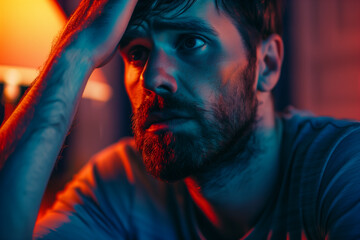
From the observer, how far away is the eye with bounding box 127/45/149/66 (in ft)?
3.03

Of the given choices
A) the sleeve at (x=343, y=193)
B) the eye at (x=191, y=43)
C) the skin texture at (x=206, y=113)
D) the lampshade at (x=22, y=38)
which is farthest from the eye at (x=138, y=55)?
the sleeve at (x=343, y=193)

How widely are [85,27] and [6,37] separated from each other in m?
0.67

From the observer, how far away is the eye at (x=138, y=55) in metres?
0.92

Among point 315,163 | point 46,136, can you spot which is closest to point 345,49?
point 315,163

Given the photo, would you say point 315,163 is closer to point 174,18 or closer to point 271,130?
point 271,130

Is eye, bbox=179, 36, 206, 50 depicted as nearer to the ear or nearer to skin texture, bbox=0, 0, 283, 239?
skin texture, bbox=0, 0, 283, 239

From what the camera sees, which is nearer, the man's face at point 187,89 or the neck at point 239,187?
the man's face at point 187,89

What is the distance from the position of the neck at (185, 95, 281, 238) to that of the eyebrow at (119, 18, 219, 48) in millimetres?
366

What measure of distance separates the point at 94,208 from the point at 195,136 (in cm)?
51

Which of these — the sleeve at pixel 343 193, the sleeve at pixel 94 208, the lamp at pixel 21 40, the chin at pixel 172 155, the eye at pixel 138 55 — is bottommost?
the sleeve at pixel 343 193

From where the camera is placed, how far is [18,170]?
655mm

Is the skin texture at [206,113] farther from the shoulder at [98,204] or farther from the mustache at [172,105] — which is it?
the shoulder at [98,204]

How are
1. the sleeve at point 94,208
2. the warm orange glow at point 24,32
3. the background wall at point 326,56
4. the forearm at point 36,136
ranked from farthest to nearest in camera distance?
1. the background wall at point 326,56
2. the warm orange glow at point 24,32
3. the sleeve at point 94,208
4. the forearm at point 36,136

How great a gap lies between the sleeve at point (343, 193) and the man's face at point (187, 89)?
283 millimetres
